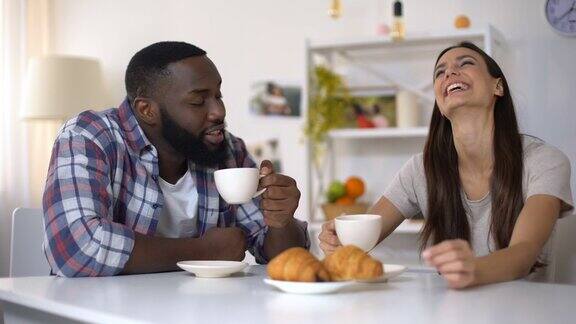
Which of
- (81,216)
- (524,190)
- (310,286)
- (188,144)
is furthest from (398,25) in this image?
(310,286)

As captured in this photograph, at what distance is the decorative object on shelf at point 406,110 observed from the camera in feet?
10.5

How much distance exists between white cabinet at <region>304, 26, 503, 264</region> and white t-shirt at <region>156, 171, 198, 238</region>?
4.39 feet

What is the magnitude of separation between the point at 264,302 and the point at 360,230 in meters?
0.28

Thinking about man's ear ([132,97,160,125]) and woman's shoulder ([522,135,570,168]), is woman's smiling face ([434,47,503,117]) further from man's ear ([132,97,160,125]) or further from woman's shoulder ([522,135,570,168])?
man's ear ([132,97,160,125])

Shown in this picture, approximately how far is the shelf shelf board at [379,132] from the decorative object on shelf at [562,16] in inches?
26.5

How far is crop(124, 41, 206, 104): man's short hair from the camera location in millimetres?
1903

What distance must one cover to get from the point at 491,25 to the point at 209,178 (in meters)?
1.63

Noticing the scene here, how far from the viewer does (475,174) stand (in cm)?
198

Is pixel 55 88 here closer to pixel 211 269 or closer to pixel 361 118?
pixel 361 118

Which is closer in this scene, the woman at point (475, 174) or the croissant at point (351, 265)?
the croissant at point (351, 265)

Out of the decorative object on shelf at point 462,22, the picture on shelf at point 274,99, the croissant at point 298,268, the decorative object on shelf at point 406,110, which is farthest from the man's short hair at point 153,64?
the picture on shelf at point 274,99

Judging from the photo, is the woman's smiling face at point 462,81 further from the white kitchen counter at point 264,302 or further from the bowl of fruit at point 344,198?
the bowl of fruit at point 344,198

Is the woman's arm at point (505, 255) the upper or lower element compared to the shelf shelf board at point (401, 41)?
lower

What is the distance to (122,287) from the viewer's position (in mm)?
1359
